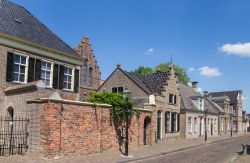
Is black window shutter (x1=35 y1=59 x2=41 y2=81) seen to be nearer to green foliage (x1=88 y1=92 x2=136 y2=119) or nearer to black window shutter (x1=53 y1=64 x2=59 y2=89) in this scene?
black window shutter (x1=53 y1=64 x2=59 y2=89)

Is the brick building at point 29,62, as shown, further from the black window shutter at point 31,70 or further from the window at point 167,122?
the window at point 167,122

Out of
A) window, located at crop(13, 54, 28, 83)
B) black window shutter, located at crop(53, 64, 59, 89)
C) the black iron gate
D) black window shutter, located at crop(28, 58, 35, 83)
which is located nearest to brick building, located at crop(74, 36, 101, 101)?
black window shutter, located at crop(53, 64, 59, 89)

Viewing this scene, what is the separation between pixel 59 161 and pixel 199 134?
31237 millimetres

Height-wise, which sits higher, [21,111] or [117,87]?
[117,87]

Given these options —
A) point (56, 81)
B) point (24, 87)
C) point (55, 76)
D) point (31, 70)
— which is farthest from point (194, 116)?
point (24, 87)

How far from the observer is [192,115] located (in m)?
41.2

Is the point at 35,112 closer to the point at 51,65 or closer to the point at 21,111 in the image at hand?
the point at 21,111

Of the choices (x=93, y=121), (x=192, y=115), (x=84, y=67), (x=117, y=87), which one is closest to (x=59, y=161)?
(x=93, y=121)

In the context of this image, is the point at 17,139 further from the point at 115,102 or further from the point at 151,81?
the point at 151,81

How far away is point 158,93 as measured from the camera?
3284cm

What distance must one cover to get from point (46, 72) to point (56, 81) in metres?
1.07

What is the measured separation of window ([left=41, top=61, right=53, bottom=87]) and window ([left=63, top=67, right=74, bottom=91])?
5.03ft

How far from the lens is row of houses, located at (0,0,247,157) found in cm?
1977

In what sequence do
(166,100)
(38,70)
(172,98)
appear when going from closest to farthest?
(38,70), (166,100), (172,98)
